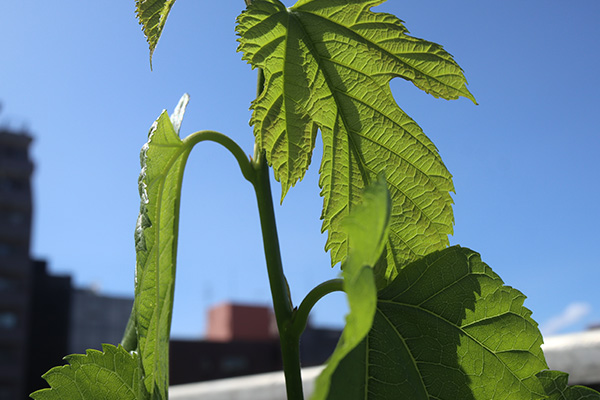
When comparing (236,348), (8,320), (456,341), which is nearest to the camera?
(456,341)

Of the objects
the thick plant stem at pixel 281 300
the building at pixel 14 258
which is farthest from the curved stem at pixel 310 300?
the building at pixel 14 258

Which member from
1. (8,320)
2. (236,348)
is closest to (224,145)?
(236,348)

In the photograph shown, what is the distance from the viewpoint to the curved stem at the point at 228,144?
476 millimetres

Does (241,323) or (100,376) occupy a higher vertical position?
(241,323)

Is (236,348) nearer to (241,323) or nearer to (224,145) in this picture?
(241,323)

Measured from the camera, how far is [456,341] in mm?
416

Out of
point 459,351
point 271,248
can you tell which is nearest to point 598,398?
point 459,351

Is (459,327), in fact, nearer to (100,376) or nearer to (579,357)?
(100,376)

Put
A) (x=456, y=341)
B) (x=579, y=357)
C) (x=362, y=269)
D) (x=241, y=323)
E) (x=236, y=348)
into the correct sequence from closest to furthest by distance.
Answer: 1. (x=362, y=269)
2. (x=456, y=341)
3. (x=579, y=357)
4. (x=236, y=348)
5. (x=241, y=323)

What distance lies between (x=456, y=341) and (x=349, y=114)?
0.19 m

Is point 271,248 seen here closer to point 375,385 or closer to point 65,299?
→ point 375,385

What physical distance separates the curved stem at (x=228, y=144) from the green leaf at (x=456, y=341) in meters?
0.14

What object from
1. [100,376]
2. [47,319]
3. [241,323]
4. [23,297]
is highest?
[23,297]

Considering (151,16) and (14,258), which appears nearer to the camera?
(151,16)
